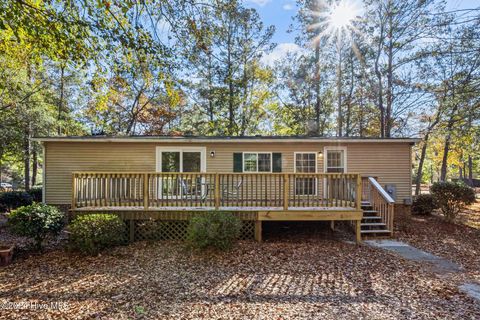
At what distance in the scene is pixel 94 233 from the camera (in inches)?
202

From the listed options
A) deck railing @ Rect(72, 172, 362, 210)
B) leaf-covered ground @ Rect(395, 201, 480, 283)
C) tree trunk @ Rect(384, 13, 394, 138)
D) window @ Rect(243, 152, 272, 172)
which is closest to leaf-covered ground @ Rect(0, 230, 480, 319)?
deck railing @ Rect(72, 172, 362, 210)

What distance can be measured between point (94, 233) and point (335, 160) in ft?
25.7

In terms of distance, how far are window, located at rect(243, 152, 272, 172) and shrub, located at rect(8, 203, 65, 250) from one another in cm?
577

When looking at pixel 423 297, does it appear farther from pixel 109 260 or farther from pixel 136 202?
pixel 136 202

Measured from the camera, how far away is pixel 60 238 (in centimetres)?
650

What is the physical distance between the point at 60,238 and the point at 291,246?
5.82 m

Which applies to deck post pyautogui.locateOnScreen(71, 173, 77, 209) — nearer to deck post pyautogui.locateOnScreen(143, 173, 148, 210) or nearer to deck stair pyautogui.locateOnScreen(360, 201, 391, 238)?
deck post pyautogui.locateOnScreen(143, 173, 148, 210)

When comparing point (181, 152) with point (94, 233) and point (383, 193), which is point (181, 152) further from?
point (383, 193)

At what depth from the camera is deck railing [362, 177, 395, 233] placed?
21.4 feet

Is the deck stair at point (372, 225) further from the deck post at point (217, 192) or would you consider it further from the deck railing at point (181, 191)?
the deck post at point (217, 192)

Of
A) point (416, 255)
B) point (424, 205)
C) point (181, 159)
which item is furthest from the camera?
point (424, 205)

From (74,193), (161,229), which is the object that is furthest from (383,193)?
(74,193)

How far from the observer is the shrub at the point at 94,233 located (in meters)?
5.11

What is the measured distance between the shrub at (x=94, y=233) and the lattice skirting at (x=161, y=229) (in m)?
0.73
